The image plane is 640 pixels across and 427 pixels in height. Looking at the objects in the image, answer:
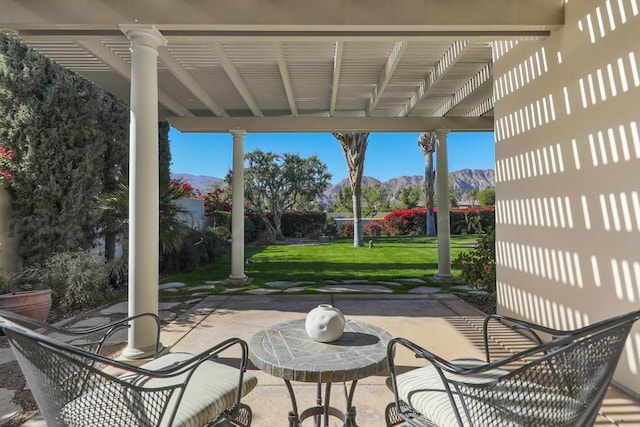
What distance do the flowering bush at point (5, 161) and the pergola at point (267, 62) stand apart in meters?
1.66

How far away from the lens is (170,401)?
164cm

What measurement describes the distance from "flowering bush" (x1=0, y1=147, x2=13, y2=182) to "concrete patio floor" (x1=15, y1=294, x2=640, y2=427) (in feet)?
11.0

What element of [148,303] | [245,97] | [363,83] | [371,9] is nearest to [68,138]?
[245,97]

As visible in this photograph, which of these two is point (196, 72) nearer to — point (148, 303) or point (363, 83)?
point (363, 83)

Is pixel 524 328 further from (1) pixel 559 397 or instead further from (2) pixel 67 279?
(2) pixel 67 279

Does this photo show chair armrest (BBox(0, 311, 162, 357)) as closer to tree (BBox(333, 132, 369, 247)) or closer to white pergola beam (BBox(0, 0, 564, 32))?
white pergola beam (BBox(0, 0, 564, 32))

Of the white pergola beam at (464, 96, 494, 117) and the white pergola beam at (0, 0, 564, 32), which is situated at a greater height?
the white pergola beam at (464, 96, 494, 117)

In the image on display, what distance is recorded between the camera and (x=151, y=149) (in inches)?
128

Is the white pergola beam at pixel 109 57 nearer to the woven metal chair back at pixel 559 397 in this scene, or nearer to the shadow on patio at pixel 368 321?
the shadow on patio at pixel 368 321

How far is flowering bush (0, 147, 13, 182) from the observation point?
5170mm

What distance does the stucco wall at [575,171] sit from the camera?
264 cm

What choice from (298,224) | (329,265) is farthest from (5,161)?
(298,224)

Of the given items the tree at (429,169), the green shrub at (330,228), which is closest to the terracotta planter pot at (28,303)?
the green shrub at (330,228)

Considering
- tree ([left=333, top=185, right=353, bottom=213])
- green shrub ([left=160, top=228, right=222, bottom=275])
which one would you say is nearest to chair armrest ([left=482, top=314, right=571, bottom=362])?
green shrub ([left=160, top=228, right=222, bottom=275])
